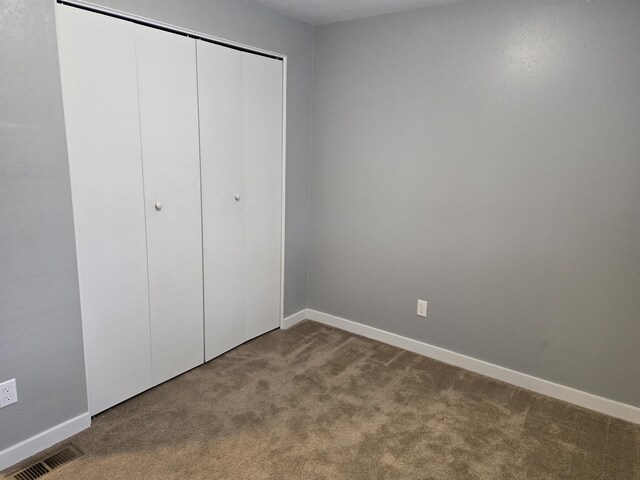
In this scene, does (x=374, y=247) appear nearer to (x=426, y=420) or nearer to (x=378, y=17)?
(x=426, y=420)

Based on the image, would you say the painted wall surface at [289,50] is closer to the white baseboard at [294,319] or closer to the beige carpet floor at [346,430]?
the white baseboard at [294,319]

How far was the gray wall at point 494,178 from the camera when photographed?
222cm

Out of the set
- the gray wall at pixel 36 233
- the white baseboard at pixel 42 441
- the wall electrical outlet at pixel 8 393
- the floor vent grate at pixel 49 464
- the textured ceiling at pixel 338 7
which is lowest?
the floor vent grate at pixel 49 464

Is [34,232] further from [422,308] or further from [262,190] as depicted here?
[422,308]

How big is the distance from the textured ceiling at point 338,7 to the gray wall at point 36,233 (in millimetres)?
778

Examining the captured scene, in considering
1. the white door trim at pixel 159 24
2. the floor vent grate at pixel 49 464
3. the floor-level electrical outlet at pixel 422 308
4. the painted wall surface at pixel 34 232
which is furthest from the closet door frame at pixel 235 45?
the floor vent grate at pixel 49 464

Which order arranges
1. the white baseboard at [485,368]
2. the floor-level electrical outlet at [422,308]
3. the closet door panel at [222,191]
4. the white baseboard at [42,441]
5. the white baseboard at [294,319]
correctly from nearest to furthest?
the white baseboard at [42,441], the white baseboard at [485,368], the closet door panel at [222,191], the floor-level electrical outlet at [422,308], the white baseboard at [294,319]

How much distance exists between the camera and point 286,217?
3.22m

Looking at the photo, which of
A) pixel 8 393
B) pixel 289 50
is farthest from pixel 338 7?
pixel 8 393

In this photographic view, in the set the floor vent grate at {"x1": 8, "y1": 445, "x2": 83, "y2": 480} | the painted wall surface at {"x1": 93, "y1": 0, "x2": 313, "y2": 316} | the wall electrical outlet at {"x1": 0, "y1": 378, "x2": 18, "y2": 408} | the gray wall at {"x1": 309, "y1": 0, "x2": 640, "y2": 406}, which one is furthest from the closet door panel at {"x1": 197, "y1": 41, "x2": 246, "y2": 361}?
the wall electrical outlet at {"x1": 0, "y1": 378, "x2": 18, "y2": 408}

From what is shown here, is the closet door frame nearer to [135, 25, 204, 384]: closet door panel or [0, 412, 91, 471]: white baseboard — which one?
[135, 25, 204, 384]: closet door panel

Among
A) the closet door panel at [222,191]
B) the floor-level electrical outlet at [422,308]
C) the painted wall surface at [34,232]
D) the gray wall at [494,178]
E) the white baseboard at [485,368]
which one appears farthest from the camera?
the floor-level electrical outlet at [422,308]

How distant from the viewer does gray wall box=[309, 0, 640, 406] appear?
2219 mm

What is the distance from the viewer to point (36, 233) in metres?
1.85
